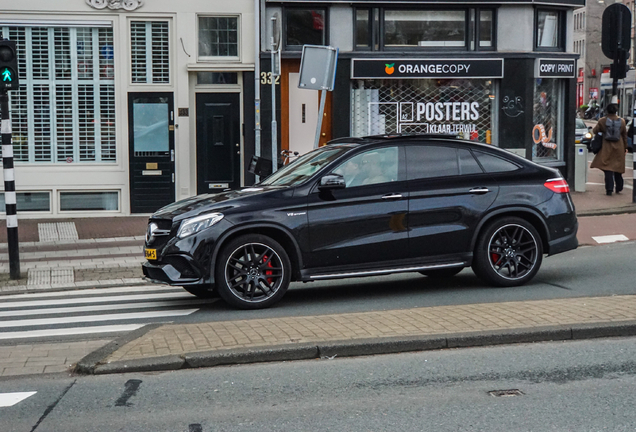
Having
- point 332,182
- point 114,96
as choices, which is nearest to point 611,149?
point 114,96

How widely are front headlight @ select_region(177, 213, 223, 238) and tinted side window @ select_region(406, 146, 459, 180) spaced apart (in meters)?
2.11

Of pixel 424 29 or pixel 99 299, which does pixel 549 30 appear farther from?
pixel 99 299

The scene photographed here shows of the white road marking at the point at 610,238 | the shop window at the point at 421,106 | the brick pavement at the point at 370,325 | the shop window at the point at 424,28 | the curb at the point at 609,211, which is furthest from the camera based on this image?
the shop window at the point at 421,106

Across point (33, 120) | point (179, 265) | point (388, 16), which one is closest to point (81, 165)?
point (33, 120)

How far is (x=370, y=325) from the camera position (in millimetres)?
7680

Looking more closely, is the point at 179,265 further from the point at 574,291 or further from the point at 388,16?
the point at 388,16

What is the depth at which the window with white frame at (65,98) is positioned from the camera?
58.5ft

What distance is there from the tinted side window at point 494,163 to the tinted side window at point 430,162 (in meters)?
0.29

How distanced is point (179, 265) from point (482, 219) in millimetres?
3160

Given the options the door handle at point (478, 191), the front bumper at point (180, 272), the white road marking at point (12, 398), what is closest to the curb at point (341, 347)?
the white road marking at point (12, 398)

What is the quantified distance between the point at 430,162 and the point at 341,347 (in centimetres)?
330

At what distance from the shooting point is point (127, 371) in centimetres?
670

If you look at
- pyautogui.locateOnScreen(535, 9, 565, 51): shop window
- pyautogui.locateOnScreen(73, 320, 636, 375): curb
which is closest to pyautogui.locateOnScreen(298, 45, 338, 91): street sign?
pyautogui.locateOnScreen(73, 320, 636, 375): curb

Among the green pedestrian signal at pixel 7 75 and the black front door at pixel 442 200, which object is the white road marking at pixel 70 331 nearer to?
the black front door at pixel 442 200
